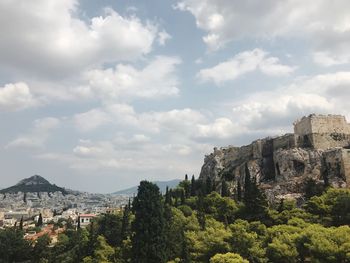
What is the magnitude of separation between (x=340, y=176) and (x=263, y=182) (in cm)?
1602

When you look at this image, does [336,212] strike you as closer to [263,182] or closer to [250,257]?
[250,257]

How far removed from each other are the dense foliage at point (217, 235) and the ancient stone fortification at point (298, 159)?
12349 millimetres

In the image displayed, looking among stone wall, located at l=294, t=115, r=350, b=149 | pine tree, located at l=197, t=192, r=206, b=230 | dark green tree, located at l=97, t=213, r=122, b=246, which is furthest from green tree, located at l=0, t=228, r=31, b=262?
stone wall, located at l=294, t=115, r=350, b=149

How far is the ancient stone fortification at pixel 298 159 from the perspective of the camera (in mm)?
72000

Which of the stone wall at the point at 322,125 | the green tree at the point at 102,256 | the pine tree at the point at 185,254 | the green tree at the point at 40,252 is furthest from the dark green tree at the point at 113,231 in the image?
the stone wall at the point at 322,125

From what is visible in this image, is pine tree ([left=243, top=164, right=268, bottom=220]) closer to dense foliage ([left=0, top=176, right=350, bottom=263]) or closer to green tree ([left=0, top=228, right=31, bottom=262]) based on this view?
dense foliage ([left=0, top=176, right=350, bottom=263])

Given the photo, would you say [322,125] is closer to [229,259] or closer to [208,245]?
[208,245]

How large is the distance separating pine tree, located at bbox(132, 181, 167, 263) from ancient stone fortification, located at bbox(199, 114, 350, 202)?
95.6 ft

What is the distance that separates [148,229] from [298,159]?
40945 mm

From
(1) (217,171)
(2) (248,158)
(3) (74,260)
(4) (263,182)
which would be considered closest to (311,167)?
(4) (263,182)

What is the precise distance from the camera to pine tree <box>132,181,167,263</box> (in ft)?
148

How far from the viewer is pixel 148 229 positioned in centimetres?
4666

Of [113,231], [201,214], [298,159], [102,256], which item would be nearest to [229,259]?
[102,256]

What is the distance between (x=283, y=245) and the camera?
41.2 meters
